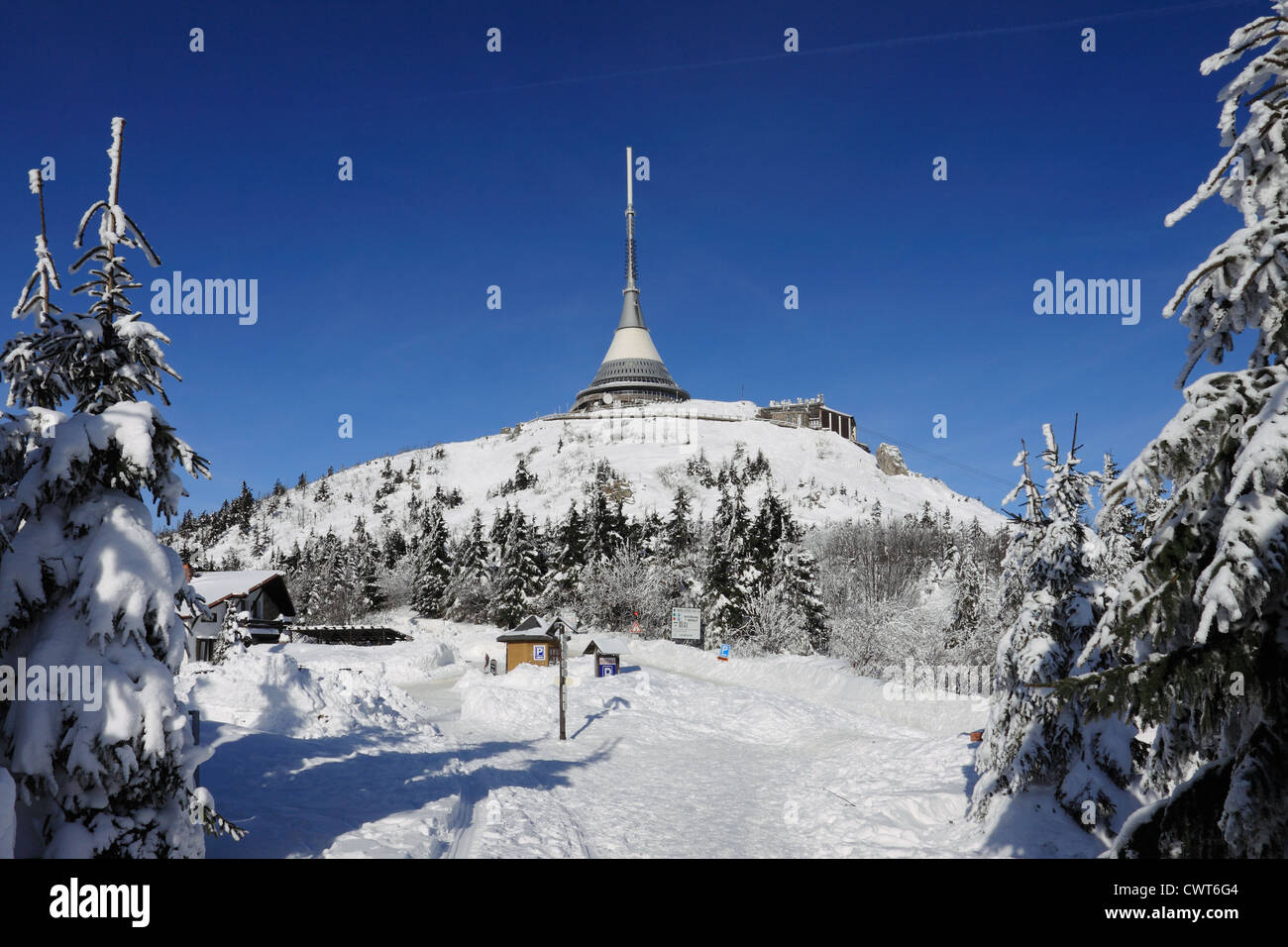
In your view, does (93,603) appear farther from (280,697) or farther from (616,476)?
(616,476)

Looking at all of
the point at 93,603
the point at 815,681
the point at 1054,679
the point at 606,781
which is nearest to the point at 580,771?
the point at 606,781

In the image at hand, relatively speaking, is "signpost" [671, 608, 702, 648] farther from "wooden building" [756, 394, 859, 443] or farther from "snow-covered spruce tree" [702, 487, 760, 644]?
"wooden building" [756, 394, 859, 443]

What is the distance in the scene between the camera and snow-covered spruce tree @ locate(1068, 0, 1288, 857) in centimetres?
439

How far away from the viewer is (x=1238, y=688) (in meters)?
4.52

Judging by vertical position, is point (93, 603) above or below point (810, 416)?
below

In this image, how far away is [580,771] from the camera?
19.2m

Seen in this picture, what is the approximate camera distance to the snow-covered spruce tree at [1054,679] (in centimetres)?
1399

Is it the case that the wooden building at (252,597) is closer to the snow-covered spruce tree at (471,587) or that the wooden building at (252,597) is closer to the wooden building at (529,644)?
the wooden building at (529,644)

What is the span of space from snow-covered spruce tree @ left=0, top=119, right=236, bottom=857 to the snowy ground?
283 centimetres

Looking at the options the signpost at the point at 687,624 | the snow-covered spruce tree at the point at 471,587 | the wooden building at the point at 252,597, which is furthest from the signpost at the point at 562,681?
the snow-covered spruce tree at the point at 471,587

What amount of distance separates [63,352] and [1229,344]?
10.8 m

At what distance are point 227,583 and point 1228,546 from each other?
5289 centimetres
